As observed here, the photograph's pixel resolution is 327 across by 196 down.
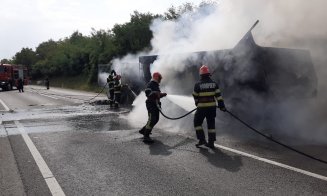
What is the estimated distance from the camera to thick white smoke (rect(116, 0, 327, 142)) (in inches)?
365

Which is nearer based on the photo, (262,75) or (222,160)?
(222,160)

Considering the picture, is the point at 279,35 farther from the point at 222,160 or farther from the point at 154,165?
the point at 154,165

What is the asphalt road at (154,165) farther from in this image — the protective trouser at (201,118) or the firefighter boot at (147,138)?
the protective trouser at (201,118)

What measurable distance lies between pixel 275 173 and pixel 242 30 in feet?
22.8

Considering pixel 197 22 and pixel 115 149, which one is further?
pixel 197 22

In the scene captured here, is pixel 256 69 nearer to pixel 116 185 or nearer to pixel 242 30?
pixel 242 30

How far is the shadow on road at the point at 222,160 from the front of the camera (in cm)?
602

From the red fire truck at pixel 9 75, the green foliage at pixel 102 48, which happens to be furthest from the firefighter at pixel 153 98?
the red fire truck at pixel 9 75

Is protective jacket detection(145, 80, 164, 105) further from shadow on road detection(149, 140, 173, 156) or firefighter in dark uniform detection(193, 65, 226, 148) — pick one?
firefighter in dark uniform detection(193, 65, 226, 148)

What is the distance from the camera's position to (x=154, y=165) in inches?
246

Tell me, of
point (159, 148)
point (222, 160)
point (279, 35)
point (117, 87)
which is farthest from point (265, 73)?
point (117, 87)

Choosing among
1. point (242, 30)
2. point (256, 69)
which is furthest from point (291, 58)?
point (242, 30)

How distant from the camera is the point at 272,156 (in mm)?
6617

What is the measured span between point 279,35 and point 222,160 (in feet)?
16.7
